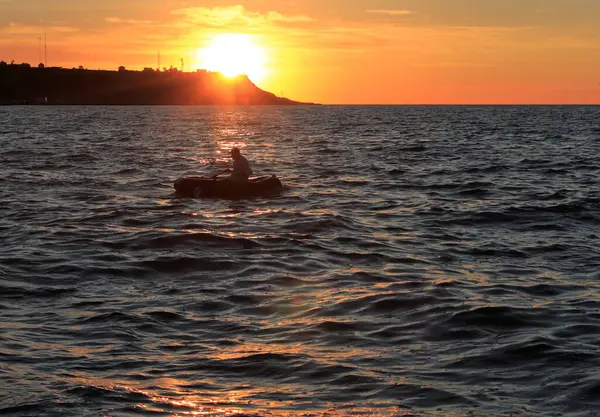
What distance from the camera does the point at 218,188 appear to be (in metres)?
25.7

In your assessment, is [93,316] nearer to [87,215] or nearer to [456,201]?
[87,215]

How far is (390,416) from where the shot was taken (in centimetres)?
833

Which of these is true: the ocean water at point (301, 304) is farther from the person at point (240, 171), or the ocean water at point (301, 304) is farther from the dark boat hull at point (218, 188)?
the person at point (240, 171)

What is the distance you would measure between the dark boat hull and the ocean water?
0.58 m

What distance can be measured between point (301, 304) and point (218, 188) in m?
13.5

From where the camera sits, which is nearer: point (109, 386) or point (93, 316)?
point (109, 386)

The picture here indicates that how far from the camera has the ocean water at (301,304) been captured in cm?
895

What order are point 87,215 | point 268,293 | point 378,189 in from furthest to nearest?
1. point 378,189
2. point 87,215
3. point 268,293

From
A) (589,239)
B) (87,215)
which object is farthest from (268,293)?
(87,215)

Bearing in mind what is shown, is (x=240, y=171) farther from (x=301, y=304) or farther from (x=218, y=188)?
(x=301, y=304)

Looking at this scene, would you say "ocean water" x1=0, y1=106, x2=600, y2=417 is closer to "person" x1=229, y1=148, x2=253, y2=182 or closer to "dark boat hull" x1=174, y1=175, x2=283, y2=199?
"dark boat hull" x1=174, y1=175, x2=283, y2=199

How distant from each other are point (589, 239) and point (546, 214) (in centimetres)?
406

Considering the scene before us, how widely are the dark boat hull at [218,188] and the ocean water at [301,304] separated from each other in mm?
579

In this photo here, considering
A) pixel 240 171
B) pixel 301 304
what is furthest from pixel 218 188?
pixel 301 304
